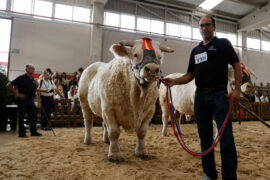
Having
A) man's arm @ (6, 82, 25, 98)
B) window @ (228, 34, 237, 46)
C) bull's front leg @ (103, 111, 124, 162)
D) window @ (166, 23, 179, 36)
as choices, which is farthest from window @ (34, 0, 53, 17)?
window @ (228, 34, 237, 46)

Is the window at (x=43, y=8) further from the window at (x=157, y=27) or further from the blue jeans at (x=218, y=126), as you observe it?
the blue jeans at (x=218, y=126)

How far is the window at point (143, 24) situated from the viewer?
541 inches

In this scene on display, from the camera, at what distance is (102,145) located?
3.54 meters

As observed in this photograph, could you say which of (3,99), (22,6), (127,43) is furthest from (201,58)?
(22,6)

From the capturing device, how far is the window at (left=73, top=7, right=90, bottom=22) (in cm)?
1199

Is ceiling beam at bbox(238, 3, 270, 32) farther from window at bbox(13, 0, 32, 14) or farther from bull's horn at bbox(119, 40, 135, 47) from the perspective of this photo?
window at bbox(13, 0, 32, 14)

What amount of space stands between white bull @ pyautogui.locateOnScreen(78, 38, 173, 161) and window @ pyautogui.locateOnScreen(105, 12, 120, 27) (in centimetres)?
1107

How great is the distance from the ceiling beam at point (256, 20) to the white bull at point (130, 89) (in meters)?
15.7

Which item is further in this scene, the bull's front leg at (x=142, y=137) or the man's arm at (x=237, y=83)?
the bull's front leg at (x=142, y=137)

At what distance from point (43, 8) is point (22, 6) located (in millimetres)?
1169

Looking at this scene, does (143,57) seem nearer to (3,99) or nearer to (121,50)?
(121,50)

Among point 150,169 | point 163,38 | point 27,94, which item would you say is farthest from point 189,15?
point 150,169

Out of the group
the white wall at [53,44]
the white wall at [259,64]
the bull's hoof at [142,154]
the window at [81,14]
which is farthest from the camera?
the white wall at [259,64]

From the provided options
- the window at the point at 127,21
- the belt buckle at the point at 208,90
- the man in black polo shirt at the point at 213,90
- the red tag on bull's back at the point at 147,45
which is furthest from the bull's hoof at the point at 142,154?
the window at the point at 127,21
